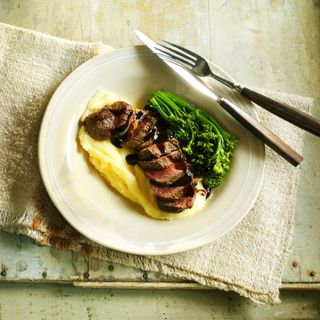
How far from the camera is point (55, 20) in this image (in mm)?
3535

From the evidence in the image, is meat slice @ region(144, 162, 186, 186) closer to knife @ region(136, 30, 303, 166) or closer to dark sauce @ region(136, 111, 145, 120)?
dark sauce @ region(136, 111, 145, 120)

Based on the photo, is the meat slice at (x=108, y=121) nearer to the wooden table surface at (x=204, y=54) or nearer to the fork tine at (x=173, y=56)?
the fork tine at (x=173, y=56)

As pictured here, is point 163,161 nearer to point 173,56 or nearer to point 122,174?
point 122,174

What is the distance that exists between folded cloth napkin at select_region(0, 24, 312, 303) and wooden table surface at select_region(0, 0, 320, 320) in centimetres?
13

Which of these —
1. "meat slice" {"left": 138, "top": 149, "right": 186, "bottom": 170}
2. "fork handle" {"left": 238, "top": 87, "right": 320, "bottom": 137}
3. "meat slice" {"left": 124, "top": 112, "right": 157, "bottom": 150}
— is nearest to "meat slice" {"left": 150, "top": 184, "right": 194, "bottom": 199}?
"meat slice" {"left": 138, "top": 149, "right": 186, "bottom": 170}

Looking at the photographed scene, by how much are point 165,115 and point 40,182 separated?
894 mm

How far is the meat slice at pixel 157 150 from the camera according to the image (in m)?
3.02

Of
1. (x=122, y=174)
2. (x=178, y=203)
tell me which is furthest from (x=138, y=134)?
(x=178, y=203)

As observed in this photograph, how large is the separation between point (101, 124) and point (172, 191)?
0.60m

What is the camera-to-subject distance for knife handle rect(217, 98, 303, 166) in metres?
3.10

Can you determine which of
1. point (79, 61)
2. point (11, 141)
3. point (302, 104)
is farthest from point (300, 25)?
point (11, 141)

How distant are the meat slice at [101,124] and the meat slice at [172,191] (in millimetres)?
437

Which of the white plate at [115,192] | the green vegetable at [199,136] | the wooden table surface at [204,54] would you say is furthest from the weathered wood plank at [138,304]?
the green vegetable at [199,136]

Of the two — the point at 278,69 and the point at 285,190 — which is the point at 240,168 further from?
the point at 278,69
